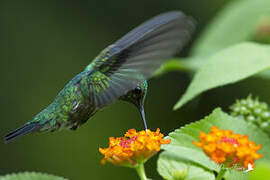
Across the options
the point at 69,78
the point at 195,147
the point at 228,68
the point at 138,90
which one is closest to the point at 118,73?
the point at 138,90

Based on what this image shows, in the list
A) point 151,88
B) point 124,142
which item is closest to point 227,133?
point 124,142

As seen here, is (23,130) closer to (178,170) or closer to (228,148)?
(178,170)

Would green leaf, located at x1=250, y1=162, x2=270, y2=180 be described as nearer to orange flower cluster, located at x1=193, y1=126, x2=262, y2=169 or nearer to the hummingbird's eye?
orange flower cluster, located at x1=193, y1=126, x2=262, y2=169

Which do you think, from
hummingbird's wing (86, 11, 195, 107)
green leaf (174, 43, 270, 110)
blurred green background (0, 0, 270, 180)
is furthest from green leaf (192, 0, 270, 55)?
hummingbird's wing (86, 11, 195, 107)

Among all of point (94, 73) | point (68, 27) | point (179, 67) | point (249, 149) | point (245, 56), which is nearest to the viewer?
point (249, 149)

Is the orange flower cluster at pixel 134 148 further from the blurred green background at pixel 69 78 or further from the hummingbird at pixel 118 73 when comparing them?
the blurred green background at pixel 69 78

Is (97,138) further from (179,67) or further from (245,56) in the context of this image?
(245,56)
